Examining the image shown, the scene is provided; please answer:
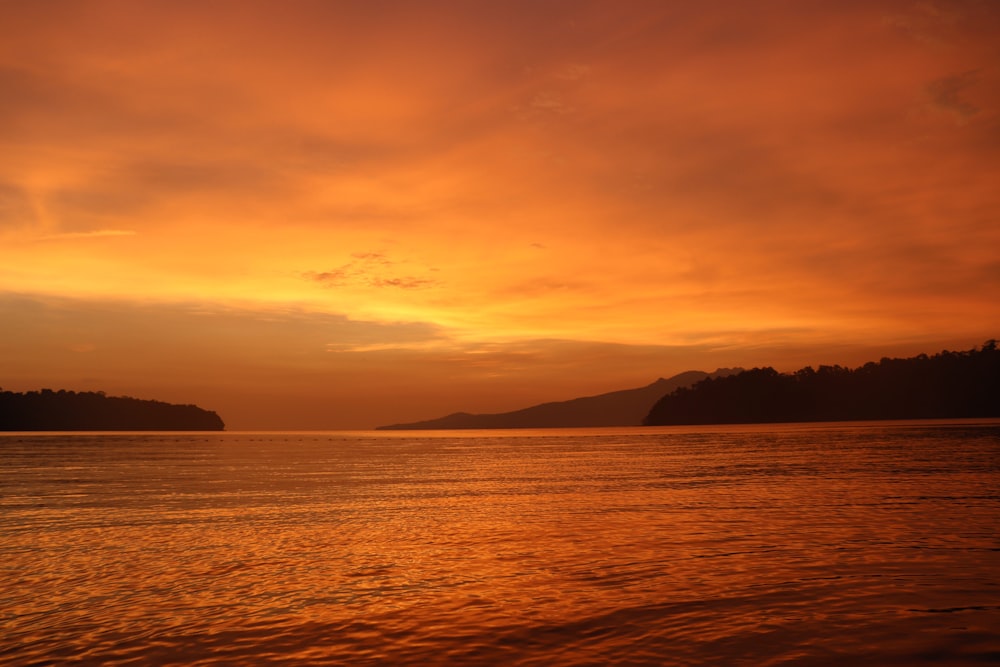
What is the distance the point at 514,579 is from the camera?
21797 millimetres

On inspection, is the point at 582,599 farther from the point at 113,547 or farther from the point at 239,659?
the point at 113,547

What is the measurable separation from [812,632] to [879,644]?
1341mm

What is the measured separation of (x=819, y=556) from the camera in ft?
78.7

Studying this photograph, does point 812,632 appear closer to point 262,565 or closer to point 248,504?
point 262,565

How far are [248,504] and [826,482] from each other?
126 ft

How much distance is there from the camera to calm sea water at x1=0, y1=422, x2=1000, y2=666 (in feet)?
50.2

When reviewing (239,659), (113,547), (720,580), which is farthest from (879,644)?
(113,547)

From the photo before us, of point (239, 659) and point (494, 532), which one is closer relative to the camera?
point (239, 659)

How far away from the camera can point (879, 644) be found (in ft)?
49.1

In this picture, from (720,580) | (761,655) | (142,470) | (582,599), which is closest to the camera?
(761,655)

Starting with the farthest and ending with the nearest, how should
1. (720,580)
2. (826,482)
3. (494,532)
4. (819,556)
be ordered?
(826,482) < (494,532) < (819,556) < (720,580)

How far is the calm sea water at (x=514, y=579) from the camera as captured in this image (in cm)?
1530

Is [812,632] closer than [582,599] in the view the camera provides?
Yes

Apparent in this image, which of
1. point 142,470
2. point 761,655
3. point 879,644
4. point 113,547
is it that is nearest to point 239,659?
point 761,655
